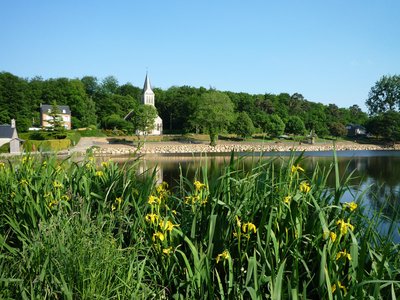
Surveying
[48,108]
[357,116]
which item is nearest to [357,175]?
[48,108]

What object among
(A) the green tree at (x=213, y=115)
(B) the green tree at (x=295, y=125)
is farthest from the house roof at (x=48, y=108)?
(B) the green tree at (x=295, y=125)

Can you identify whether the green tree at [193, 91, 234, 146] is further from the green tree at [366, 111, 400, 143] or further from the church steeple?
the green tree at [366, 111, 400, 143]

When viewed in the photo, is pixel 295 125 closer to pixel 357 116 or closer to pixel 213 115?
pixel 213 115

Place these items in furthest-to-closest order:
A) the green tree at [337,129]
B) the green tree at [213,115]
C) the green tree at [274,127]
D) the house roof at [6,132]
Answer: the green tree at [337,129], the green tree at [274,127], the green tree at [213,115], the house roof at [6,132]

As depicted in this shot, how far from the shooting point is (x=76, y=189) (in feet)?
13.4

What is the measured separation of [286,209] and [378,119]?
7525 cm

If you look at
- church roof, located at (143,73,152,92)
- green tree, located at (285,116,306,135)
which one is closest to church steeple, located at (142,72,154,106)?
church roof, located at (143,73,152,92)

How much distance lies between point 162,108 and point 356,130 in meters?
43.4

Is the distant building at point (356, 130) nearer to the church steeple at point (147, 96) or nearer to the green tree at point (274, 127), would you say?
the green tree at point (274, 127)

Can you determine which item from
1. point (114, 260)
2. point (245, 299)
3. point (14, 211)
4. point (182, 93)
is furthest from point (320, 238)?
point (182, 93)

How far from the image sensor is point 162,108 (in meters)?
74.9

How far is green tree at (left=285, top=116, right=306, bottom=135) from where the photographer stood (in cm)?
7000

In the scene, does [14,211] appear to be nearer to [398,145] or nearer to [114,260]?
[114,260]

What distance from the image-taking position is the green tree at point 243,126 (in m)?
60.2
